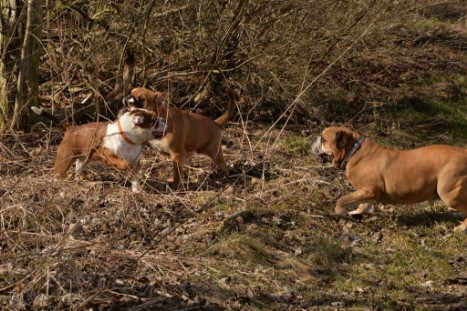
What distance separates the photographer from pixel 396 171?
337 inches

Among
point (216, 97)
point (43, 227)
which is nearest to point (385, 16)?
point (216, 97)

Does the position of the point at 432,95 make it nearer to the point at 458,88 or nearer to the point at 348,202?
the point at 458,88

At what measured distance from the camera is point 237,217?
8.15 m

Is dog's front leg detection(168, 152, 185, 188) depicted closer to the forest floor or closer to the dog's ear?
the forest floor

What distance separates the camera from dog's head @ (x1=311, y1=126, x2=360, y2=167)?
8.70 metres

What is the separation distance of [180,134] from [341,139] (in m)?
1.91

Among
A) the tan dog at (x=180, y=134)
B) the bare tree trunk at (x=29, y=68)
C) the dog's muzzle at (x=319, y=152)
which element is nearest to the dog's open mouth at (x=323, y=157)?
the dog's muzzle at (x=319, y=152)

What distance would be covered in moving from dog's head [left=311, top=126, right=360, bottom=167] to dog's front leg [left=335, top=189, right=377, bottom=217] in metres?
0.45

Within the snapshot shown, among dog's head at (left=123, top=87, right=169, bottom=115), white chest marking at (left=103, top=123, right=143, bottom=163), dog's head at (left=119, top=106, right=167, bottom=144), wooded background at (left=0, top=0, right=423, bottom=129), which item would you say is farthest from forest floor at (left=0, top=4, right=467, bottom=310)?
wooded background at (left=0, top=0, right=423, bottom=129)

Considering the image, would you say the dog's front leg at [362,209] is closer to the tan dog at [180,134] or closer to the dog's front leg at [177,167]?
the tan dog at [180,134]

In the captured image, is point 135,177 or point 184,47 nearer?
point 135,177

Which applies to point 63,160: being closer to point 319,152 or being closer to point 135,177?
point 135,177

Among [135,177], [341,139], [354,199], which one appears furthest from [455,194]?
[135,177]

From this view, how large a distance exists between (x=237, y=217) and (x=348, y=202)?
1.26m
